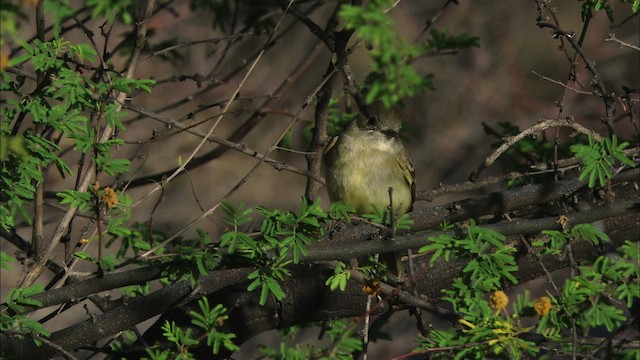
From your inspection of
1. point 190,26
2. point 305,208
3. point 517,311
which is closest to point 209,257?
point 305,208

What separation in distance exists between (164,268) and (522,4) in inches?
312

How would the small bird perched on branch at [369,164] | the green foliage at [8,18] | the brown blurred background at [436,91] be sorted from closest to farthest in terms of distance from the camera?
the green foliage at [8,18] < the small bird perched on branch at [369,164] < the brown blurred background at [436,91]

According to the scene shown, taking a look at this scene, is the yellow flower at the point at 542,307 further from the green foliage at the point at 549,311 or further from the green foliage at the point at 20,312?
the green foliage at the point at 20,312

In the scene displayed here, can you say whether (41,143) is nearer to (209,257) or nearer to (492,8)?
(209,257)

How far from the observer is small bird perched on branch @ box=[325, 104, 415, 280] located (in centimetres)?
504

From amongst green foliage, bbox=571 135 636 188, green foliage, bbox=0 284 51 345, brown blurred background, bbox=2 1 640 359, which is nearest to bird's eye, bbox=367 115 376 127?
green foliage, bbox=571 135 636 188

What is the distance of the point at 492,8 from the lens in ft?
33.2

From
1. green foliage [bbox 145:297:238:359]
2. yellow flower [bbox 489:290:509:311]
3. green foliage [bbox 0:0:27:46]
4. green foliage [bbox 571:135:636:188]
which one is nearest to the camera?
green foliage [bbox 0:0:27:46]

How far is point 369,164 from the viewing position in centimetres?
514

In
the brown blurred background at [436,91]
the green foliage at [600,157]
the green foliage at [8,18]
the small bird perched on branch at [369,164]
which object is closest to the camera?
the green foliage at [8,18]

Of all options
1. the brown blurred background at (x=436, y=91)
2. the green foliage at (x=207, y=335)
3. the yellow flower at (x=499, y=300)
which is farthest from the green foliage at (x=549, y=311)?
the brown blurred background at (x=436, y=91)

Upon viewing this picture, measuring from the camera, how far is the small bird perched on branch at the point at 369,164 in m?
5.04

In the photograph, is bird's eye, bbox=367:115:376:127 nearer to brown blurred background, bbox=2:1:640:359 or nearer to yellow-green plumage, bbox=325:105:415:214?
yellow-green plumage, bbox=325:105:415:214

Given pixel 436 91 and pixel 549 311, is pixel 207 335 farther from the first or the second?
pixel 436 91
